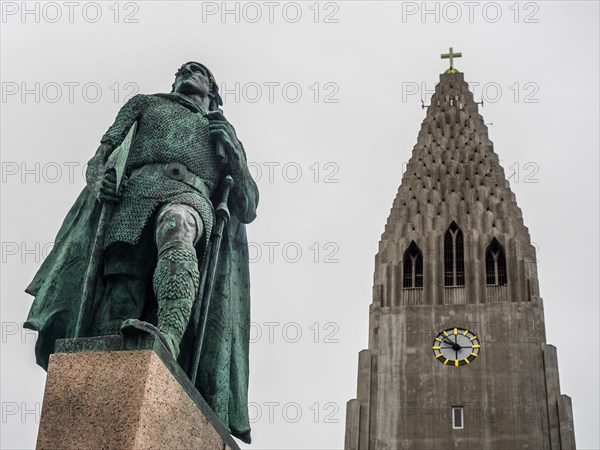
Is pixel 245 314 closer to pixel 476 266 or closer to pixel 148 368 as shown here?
pixel 148 368

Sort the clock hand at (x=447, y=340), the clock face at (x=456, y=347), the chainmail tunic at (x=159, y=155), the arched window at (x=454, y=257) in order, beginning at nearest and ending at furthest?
the chainmail tunic at (x=159, y=155) → the clock face at (x=456, y=347) → the clock hand at (x=447, y=340) → the arched window at (x=454, y=257)

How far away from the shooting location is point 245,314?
877 centimetres

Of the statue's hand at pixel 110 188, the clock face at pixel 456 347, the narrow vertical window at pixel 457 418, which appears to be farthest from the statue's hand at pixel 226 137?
the clock face at pixel 456 347

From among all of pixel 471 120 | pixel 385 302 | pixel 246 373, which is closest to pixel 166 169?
pixel 246 373

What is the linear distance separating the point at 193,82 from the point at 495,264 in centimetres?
6657

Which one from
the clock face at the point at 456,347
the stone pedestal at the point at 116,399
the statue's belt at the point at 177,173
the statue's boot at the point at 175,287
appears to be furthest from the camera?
the clock face at the point at 456,347

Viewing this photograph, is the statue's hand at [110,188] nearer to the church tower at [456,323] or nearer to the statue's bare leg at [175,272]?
the statue's bare leg at [175,272]

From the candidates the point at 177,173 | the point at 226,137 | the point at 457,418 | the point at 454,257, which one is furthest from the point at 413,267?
the point at 177,173

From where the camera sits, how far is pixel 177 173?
8.24m

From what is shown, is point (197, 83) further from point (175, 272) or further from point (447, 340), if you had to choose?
point (447, 340)

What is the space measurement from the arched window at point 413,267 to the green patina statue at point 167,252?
6559cm

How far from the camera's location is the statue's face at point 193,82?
30.0ft

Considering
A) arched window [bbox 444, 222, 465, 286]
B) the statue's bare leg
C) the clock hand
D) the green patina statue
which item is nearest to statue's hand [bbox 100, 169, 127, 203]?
the green patina statue

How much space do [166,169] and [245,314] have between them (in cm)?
126
